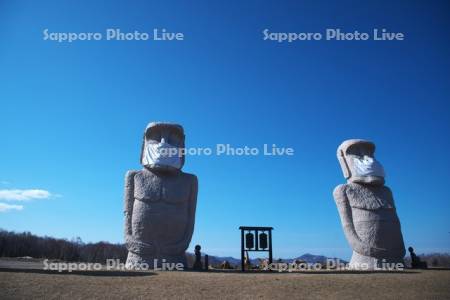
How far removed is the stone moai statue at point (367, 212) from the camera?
14.5 metres

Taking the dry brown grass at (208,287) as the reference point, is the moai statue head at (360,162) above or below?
above

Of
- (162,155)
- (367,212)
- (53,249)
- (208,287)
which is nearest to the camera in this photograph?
(208,287)

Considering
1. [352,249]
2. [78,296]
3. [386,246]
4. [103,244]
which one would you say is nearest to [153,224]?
[78,296]

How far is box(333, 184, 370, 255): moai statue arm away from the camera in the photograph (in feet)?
47.8

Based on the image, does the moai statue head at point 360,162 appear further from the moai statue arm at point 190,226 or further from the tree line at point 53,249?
the tree line at point 53,249

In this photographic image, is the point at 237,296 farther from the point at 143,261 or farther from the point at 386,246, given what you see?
the point at 386,246

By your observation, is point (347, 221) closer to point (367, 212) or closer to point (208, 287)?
point (367, 212)

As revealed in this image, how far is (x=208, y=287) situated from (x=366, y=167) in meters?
9.56

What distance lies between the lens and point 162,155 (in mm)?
14031

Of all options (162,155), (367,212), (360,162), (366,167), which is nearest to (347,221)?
(367,212)

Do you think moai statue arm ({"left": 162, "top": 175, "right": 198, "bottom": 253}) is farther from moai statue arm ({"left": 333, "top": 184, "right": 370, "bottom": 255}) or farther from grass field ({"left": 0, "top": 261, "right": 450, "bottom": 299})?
moai statue arm ({"left": 333, "top": 184, "right": 370, "bottom": 255})

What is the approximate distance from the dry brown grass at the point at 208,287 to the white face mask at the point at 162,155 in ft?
15.1

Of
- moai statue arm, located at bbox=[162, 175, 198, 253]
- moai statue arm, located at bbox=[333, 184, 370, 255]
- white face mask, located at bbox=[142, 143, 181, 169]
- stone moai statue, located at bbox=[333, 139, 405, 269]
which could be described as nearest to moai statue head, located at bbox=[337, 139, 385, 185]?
stone moai statue, located at bbox=[333, 139, 405, 269]

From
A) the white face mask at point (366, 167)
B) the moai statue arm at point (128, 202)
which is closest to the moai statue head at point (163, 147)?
the moai statue arm at point (128, 202)
